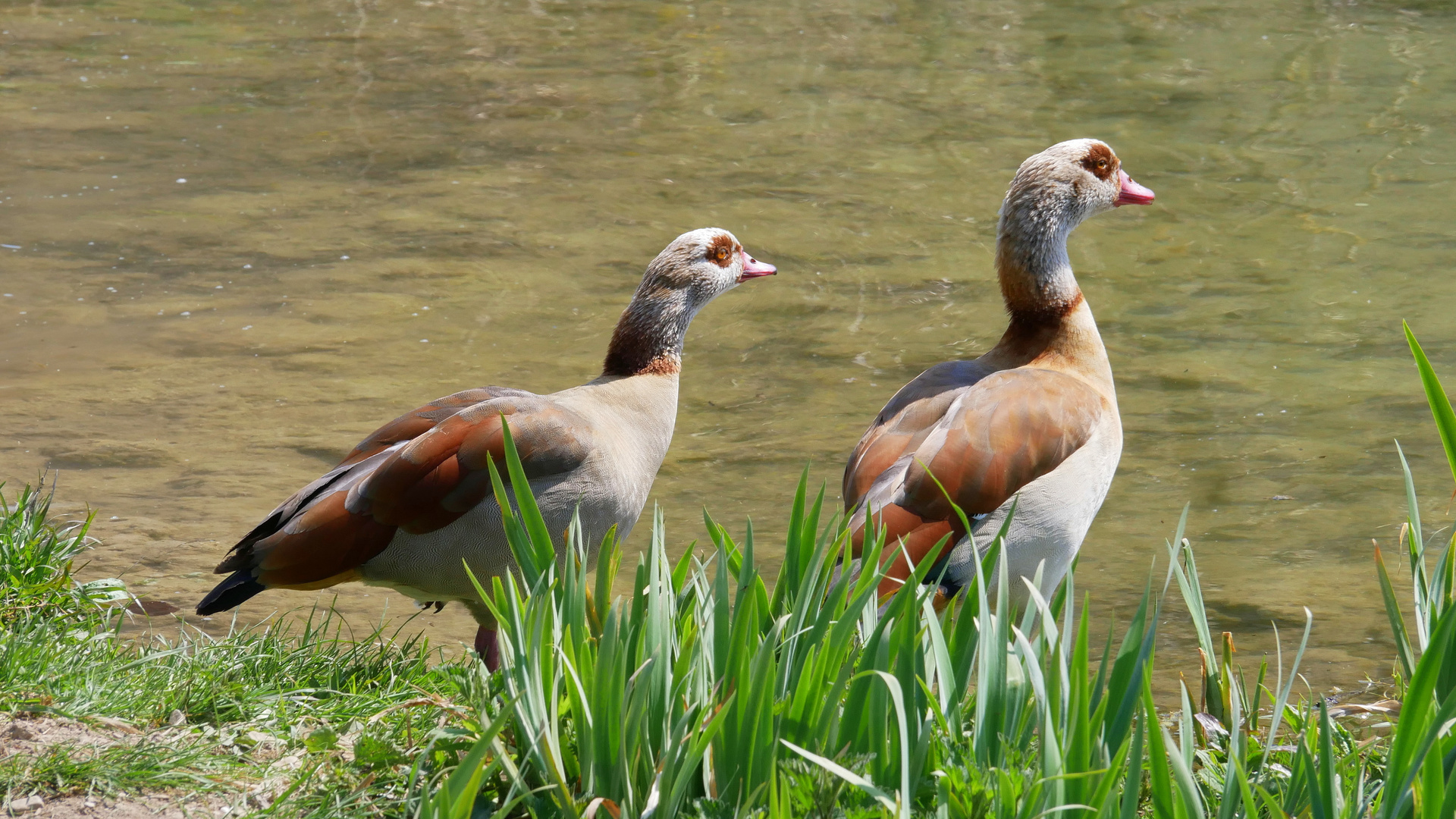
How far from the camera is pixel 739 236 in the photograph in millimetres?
8656

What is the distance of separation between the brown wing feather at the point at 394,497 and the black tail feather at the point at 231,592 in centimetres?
3

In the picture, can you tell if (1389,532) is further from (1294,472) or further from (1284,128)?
(1284,128)

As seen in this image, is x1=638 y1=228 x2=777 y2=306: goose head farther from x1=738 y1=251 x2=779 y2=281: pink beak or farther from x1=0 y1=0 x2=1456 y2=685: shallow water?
x1=0 y1=0 x2=1456 y2=685: shallow water

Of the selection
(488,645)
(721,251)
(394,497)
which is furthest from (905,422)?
(394,497)

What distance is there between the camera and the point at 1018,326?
15.8 feet

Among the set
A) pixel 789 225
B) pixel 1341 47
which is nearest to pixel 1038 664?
pixel 789 225

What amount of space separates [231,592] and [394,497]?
1.59 feet

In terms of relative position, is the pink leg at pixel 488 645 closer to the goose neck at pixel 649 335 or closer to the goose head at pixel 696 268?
the goose neck at pixel 649 335

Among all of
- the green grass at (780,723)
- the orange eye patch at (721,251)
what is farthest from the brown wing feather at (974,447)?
the orange eye patch at (721,251)

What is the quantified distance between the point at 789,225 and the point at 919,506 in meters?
5.17

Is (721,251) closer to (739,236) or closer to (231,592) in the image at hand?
(231,592)

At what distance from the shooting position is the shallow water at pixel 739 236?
5.82 meters

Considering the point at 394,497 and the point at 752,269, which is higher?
the point at 752,269

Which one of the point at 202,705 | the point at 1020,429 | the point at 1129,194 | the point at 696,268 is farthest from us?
the point at 1129,194
